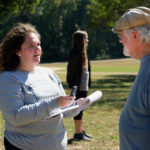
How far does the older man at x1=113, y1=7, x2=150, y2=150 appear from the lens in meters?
1.94

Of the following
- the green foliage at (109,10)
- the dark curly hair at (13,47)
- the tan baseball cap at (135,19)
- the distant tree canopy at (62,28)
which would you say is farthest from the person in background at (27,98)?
the distant tree canopy at (62,28)

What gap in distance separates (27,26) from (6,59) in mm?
333

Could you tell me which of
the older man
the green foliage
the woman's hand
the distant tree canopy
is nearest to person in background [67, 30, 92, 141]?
the woman's hand

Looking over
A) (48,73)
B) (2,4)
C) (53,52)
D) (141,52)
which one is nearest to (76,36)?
(48,73)

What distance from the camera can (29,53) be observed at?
2738 millimetres

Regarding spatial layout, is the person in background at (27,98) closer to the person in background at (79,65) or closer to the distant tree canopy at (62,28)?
the person in background at (79,65)

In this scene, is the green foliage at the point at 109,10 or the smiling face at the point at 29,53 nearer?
the smiling face at the point at 29,53

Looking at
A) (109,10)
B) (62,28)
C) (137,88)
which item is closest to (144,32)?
(137,88)

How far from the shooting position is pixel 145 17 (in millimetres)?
2020

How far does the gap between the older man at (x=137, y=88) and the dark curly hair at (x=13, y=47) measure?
0.93 metres

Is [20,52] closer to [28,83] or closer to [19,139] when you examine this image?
[28,83]

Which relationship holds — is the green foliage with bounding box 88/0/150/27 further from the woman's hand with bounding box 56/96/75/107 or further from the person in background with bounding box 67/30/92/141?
the woman's hand with bounding box 56/96/75/107

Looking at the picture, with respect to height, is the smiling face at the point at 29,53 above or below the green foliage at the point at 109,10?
below

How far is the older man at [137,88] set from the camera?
1.94 meters
